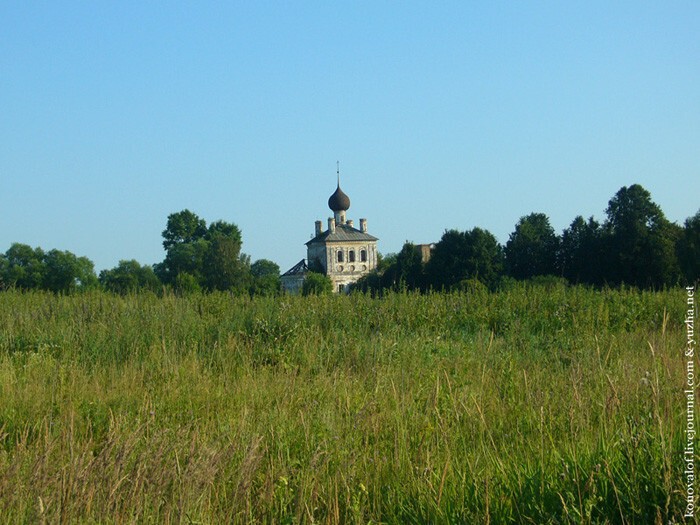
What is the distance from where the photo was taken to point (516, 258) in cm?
6322

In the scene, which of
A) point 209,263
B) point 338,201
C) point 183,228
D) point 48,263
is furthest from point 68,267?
point 338,201

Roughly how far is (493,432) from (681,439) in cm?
150

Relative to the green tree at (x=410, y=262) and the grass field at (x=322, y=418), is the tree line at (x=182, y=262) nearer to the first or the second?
the green tree at (x=410, y=262)

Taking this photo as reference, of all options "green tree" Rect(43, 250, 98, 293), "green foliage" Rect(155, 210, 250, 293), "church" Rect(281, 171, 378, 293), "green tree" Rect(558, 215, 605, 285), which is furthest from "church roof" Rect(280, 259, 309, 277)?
"green tree" Rect(558, 215, 605, 285)

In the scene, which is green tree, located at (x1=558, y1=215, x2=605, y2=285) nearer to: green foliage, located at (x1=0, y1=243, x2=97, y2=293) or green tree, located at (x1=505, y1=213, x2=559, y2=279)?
green tree, located at (x1=505, y1=213, x2=559, y2=279)

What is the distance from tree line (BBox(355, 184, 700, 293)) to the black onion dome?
1592 inches

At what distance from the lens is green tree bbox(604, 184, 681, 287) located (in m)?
46.6

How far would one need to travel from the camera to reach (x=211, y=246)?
86562mm

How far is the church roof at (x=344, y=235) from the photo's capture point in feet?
359

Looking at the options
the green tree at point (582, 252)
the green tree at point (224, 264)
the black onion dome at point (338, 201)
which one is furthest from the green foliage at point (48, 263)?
the black onion dome at point (338, 201)

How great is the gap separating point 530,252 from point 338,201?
5452 cm

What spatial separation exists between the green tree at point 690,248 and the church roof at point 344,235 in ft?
207

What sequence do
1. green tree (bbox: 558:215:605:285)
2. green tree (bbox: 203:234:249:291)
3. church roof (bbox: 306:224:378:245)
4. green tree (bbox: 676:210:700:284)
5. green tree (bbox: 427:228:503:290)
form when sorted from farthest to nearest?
1. church roof (bbox: 306:224:378:245)
2. green tree (bbox: 203:234:249:291)
3. green tree (bbox: 427:228:503:290)
4. green tree (bbox: 558:215:605:285)
5. green tree (bbox: 676:210:700:284)

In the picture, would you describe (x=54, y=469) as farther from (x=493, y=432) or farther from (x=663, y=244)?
(x=663, y=244)
